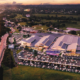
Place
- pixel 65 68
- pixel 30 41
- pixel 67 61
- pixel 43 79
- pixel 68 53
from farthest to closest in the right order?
pixel 30 41 < pixel 68 53 < pixel 67 61 < pixel 65 68 < pixel 43 79

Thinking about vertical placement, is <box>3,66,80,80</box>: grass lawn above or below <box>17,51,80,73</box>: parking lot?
below

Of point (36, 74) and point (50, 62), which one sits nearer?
point (36, 74)

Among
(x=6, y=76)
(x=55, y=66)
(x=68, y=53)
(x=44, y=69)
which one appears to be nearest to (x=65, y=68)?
(x=55, y=66)

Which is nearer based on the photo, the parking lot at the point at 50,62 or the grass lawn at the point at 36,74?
the grass lawn at the point at 36,74

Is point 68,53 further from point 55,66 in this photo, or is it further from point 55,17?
point 55,17

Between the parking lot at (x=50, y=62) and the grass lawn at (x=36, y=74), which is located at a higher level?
the parking lot at (x=50, y=62)

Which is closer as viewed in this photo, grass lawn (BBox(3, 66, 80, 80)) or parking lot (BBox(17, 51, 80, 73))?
grass lawn (BBox(3, 66, 80, 80))

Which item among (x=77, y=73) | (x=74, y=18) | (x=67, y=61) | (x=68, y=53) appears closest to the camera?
(x=77, y=73)

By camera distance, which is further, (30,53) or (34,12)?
(34,12)
